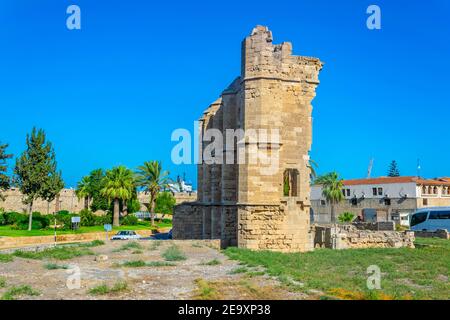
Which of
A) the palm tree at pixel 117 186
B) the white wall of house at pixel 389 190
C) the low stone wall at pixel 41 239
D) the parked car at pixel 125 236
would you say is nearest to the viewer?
the low stone wall at pixel 41 239

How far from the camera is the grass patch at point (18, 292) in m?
8.73

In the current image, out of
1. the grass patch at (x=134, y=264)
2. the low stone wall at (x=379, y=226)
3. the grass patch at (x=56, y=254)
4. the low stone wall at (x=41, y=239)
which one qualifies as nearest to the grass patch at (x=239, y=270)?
the grass patch at (x=134, y=264)

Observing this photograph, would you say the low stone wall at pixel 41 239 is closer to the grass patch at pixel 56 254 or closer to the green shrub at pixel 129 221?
the green shrub at pixel 129 221

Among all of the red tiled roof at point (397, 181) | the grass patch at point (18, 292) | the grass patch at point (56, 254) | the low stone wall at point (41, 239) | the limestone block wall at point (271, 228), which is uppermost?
the red tiled roof at point (397, 181)

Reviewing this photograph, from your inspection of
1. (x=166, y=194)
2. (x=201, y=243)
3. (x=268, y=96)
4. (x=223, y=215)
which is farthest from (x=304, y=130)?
(x=166, y=194)

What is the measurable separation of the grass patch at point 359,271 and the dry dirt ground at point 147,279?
2.36 ft

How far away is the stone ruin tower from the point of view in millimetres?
18969

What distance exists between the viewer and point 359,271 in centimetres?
1395

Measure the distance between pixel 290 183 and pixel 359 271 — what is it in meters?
6.73

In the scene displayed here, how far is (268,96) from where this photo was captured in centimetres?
1919

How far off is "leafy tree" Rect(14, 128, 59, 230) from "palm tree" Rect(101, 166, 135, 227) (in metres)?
5.75

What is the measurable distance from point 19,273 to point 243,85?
1159cm

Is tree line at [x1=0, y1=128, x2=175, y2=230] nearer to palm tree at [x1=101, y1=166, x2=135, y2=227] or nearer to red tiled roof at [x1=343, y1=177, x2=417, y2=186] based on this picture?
palm tree at [x1=101, y1=166, x2=135, y2=227]
